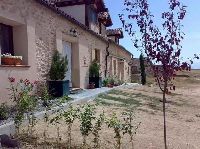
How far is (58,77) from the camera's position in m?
12.5

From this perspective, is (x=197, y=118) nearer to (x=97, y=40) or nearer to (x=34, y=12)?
(x=34, y=12)

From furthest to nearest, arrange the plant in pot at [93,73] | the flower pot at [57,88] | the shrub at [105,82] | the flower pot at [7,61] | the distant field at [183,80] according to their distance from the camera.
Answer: the distant field at [183,80] → the shrub at [105,82] → the plant in pot at [93,73] → the flower pot at [57,88] → the flower pot at [7,61]

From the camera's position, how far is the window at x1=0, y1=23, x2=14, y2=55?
34.1 ft

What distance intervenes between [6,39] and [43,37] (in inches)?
64.0

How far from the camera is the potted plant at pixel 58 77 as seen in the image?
12.3m

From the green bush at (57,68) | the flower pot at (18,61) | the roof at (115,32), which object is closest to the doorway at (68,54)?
the green bush at (57,68)

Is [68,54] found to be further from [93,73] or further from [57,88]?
[57,88]

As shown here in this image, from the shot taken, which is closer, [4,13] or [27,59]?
[4,13]

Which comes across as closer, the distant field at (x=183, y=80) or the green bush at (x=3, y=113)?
the green bush at (x=3, y=113)

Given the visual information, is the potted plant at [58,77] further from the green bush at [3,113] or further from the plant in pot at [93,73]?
the plant in pot at [93,73]

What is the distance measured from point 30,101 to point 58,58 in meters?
5.97

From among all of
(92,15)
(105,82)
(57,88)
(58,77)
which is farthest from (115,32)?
(57,88)

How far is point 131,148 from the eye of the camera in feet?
22.6

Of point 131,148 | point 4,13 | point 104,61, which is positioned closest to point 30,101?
point 131,148
